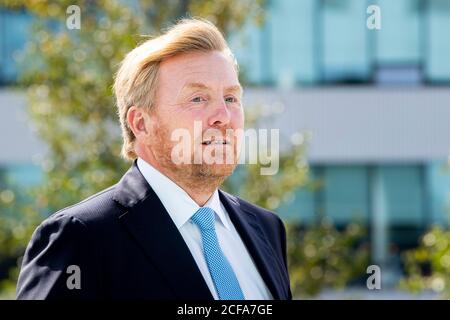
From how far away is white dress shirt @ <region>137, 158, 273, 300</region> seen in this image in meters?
2.17

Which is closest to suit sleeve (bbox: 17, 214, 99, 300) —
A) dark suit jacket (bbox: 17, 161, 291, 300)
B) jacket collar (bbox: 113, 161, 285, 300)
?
dark suit jacket (bbox: 17, 161, 291, 300)

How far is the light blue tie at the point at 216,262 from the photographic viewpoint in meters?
2.10

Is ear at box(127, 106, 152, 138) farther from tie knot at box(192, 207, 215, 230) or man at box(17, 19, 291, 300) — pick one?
tie knot at box(192, 207, 215, 230)

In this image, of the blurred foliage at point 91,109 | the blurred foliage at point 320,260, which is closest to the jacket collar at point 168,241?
the blurred foliage at point 91,109

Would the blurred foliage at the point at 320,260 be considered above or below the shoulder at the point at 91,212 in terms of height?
below

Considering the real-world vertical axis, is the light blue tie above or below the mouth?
below

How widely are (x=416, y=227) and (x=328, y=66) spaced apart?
2855 millimetres

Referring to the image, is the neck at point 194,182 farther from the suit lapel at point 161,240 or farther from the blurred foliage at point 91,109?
the blurred foliage at point 91,109

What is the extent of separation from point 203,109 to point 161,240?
12.4 inches

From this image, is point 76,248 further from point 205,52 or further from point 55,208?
point 55,208

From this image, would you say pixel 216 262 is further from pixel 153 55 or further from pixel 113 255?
pixel 153 55

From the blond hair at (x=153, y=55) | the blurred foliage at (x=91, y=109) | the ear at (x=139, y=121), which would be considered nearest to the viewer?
the blond hair at (x=153, y=55)

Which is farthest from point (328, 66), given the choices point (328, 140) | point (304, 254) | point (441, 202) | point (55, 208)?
point (55, 208)

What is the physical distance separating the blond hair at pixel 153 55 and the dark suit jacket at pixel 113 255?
257mm
